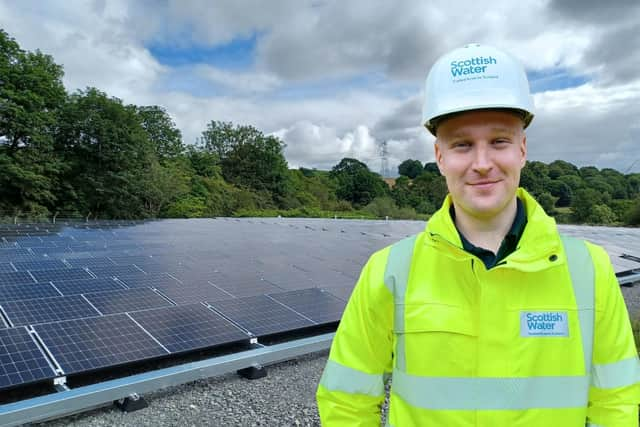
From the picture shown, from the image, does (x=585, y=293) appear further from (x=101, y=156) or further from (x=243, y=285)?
(x=101, y=156)

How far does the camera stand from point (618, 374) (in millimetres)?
1651

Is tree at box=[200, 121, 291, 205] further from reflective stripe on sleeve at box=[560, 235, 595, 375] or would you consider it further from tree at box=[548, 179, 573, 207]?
reflective stripe on sleeve at box=[560, 235, 595, 375]

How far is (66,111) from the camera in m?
35.2

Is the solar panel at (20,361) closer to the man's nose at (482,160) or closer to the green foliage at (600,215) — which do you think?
the man's nose at (482,160)

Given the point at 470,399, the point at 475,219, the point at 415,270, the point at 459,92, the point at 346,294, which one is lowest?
the point at 346,294

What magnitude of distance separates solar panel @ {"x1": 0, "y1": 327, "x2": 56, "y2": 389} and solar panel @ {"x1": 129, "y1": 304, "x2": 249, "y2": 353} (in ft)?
3.44

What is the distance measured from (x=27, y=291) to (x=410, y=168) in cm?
8963

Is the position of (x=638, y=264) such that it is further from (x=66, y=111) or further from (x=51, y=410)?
(x=66, y=111)

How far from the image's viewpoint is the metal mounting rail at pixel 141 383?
346 cm

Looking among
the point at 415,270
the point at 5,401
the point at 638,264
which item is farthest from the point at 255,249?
the point at 638,264

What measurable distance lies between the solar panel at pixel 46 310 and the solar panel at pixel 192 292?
1.02 m

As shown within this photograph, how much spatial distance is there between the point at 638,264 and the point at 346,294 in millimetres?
11037

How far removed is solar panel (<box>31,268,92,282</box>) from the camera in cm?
A: 618

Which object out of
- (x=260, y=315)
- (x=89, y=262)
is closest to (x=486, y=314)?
(x=260, y=315)
